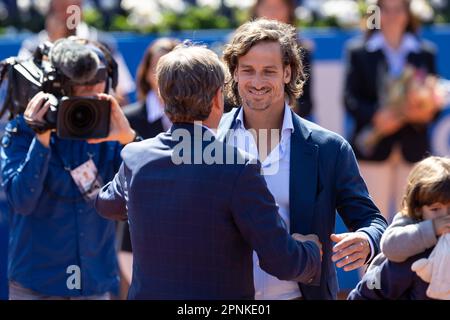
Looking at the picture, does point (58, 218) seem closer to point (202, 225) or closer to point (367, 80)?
point (202, 225)

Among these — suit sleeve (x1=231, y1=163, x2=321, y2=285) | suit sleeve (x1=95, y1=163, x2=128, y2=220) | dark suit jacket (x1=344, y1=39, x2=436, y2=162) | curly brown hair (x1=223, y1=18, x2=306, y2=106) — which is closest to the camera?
suit sleeve (x1=231, y1=163, x2=321, y2=285)

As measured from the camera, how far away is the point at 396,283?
10.3 feet

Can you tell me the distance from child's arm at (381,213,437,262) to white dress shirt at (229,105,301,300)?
34 centimetres

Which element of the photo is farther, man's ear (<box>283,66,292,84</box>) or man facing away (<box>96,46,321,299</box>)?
man's ear (<box>283,66,292,84</box>)

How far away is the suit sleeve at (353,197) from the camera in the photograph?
326 centimetres

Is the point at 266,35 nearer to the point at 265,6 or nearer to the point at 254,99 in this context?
the point at 254,99

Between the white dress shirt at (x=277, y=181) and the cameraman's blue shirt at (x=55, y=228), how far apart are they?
927 millimetres

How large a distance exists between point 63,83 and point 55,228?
1.94ft

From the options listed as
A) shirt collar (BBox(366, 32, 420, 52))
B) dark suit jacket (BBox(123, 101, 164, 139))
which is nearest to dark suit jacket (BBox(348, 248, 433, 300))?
dark suit jacket (BBox(123, 101, 164, 139))

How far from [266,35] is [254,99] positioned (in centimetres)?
22

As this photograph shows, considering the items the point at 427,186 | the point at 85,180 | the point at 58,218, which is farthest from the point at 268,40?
the point at 58,218

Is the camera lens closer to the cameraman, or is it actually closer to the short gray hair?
the cameraman

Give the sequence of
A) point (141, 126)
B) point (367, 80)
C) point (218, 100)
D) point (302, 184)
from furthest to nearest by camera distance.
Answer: point (367, 80) < point (141, 126) < point (302, 184) < point (218, 100)

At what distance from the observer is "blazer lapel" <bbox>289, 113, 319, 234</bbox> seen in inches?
128
